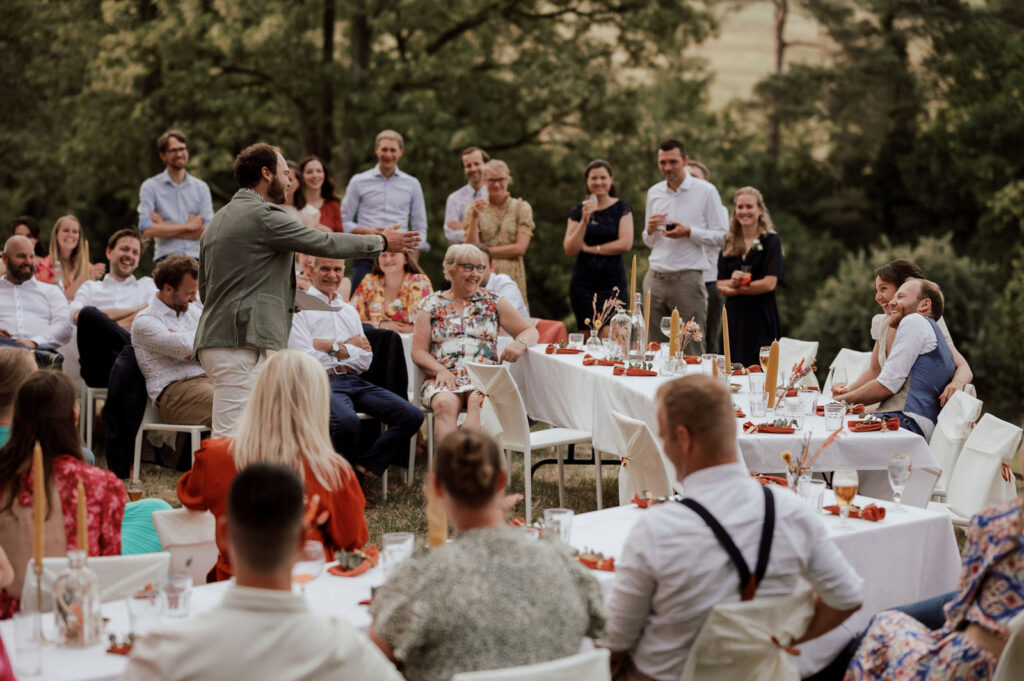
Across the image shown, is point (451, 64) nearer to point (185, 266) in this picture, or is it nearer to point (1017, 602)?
point (185, 266)

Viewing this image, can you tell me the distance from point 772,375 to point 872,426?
1.60 feet

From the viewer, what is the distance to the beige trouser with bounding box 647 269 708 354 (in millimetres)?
8375

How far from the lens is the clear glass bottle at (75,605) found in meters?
2.41

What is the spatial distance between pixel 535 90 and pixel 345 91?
291 cm

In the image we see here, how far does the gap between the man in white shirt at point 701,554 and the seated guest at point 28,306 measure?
5348 mm

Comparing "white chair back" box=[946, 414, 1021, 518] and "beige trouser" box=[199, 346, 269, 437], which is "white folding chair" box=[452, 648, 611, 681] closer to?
"white chair back" box=[946, 414, 1021, 518]

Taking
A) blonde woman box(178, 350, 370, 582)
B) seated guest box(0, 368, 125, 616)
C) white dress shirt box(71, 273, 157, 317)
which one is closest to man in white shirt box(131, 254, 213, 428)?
white dress shirt box(71, 273, 157, 317)

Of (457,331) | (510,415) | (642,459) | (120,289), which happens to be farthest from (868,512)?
(120,289)

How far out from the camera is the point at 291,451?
125 inches

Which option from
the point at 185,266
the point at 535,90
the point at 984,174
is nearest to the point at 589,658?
the point at 185,266

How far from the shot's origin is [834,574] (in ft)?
8.37

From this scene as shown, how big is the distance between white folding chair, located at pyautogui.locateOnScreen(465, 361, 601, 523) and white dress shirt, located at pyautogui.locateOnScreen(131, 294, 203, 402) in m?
1.57

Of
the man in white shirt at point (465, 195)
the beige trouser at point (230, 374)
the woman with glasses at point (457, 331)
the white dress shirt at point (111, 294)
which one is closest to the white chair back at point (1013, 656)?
the beige trouser at point (230, 374)

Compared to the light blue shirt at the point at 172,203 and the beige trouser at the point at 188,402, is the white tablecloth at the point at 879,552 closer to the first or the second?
the beige trouser at the point at 188,402
